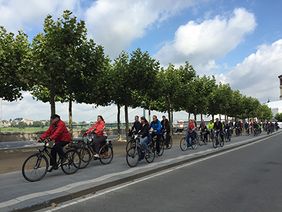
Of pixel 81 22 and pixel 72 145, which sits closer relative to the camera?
pixel 72 145

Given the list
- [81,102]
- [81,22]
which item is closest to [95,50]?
[81,22]

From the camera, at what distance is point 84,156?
12.3 m

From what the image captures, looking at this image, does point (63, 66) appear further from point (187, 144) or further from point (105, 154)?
point (187, 144)

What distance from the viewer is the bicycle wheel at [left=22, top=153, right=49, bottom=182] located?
9.81 metres

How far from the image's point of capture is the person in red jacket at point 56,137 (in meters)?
10.7

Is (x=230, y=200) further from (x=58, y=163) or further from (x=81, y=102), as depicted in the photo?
(x=81, y=102)

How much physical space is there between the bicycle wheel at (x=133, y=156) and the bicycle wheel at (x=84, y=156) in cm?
127

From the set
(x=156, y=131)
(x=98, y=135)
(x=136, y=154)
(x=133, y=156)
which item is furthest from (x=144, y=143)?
(x=156, y=131)

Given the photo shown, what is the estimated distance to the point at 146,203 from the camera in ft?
24.5

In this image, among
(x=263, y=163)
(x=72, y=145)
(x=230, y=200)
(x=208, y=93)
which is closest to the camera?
(x=230, y=200)

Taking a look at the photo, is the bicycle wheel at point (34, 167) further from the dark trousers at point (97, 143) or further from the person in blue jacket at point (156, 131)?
the person in blue jacket at point (156, 131)

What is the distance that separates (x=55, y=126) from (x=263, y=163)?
7882mm

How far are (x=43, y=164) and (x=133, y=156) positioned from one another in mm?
3594

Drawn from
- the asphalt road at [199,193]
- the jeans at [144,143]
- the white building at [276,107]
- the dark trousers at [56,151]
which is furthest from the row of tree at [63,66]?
the white building at [276,107]
